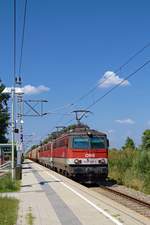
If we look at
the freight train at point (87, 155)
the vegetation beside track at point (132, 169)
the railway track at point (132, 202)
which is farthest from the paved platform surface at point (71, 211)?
the vegetation beside track at point (132, 169)

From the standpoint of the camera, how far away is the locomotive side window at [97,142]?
30359 millimetres

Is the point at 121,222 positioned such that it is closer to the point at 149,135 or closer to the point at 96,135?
the point at 96,135

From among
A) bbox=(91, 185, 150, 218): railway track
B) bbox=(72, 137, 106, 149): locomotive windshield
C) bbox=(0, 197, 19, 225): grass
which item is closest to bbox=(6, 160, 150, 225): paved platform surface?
bbox=(0, 197, 19, 225): grass

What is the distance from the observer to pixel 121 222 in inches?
523

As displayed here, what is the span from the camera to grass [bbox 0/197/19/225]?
42.6 feet

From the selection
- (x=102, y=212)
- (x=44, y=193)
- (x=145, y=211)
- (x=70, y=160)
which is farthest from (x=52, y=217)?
(x=70, y=160)

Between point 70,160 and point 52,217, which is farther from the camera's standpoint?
point 70,160

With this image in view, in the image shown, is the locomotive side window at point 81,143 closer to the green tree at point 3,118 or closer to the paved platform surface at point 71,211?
the paved platform surface at point 71,211

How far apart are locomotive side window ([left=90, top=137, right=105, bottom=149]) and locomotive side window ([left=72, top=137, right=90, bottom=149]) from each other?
0.94ft

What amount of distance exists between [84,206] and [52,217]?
296cm

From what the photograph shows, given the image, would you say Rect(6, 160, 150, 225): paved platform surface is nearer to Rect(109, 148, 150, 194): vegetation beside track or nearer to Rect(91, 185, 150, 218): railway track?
Rect(91, 185, 150, 218): railway track

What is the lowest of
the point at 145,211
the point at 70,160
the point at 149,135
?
the point at 145,211

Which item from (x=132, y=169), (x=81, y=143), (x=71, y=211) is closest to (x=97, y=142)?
(x=81, y=143)

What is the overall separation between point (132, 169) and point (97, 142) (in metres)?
6.19
